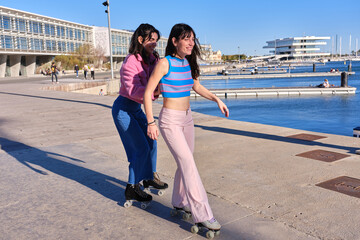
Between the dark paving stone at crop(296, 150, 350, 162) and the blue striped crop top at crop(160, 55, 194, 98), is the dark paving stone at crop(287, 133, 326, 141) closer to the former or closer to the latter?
the dark paving stone at crop(296, 150, 350, 162)

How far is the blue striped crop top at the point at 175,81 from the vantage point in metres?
2.95

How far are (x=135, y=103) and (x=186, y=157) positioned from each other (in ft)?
3.22

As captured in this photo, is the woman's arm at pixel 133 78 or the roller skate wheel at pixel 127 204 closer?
the woman's arm at pixel 133 78

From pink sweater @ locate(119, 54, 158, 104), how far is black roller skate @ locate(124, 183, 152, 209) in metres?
0.87

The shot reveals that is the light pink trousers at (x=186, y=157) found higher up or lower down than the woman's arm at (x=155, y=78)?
lower down

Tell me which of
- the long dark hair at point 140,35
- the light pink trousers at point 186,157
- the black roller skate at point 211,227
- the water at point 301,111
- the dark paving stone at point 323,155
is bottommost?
the water at point 301,111

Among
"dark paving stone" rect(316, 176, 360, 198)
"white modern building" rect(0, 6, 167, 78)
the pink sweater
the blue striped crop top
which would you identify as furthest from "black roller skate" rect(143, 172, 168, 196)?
"white modern building" rect(0, 6, 167, 78)

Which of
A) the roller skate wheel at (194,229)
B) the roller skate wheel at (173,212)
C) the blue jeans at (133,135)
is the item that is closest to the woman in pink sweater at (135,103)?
the blue jeans at (133,135)

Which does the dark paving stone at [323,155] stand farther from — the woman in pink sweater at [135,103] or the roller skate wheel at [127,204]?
the roller skate wheel at [127,204]

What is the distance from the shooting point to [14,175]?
4648 millimetres

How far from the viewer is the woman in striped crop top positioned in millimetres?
2824

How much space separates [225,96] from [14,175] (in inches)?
1252

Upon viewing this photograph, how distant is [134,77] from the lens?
3346 millimetres

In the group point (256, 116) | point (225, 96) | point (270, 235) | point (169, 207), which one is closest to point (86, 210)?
point (169, 207)
